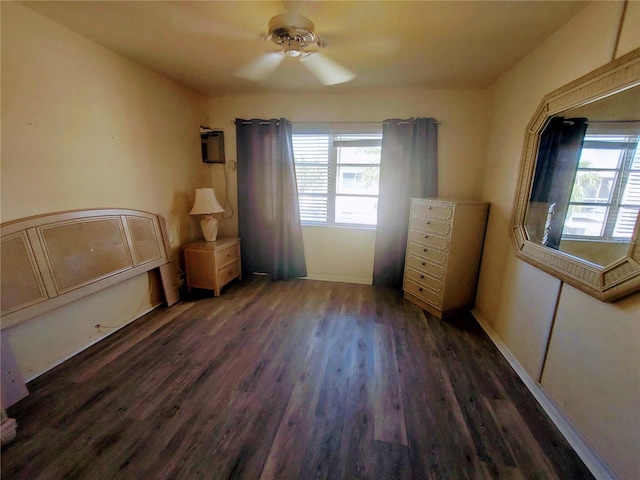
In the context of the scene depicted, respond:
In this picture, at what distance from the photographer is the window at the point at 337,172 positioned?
3.05 metres

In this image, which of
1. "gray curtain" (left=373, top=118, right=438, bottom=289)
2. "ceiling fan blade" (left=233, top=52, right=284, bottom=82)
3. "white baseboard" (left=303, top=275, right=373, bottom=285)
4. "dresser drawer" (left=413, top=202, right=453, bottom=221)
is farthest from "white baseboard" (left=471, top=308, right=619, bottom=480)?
"ceiling fan blade" (left=233, top=52, right=284, bottom=82)

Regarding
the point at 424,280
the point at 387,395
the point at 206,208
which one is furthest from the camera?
the point at 206,208

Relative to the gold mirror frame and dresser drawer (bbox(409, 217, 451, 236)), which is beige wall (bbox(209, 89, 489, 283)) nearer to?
dresser drawer (bbox(409, 217, 451, 236))

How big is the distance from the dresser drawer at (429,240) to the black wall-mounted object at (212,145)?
254 cm

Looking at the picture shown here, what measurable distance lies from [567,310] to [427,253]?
47.9 inches

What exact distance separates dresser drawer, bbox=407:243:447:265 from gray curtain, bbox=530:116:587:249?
0.86 m

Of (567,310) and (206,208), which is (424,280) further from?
(206,208)

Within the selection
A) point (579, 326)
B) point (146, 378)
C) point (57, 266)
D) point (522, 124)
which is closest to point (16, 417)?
point (146, 378)

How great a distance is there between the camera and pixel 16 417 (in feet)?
4.64

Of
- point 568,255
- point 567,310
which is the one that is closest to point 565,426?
point 567,310

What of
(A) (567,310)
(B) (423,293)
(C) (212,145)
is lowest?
(B) (423,293)

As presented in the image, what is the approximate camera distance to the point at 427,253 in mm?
2594

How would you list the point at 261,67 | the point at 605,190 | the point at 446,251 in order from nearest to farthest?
the point at 605,190 < the point at 261,67 < the point at 446,251

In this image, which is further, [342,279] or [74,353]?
[342,279]
